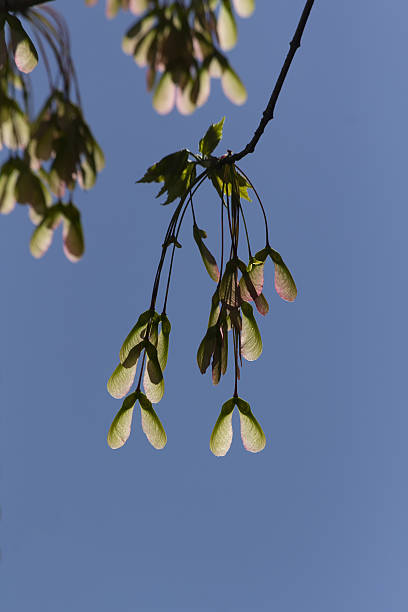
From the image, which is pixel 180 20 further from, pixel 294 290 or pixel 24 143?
pixel 294 290

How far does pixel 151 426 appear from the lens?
2.17 ft

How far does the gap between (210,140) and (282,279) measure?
0.55 ft

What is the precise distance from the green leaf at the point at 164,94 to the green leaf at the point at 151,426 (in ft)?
1.07

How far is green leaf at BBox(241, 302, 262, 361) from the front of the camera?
70 centimetres

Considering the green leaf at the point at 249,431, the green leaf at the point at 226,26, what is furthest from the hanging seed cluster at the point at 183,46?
the green leaf at the point at 249,431

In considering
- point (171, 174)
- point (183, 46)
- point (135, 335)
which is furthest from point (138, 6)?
point (135, 335)

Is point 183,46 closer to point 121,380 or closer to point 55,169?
point 55,169

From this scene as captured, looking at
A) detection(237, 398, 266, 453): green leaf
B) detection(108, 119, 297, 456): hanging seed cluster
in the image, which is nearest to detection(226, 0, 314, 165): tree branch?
detection(108, 119, 297, 456): hanging seed cluster

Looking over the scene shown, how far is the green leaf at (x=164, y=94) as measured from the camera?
1.36ft

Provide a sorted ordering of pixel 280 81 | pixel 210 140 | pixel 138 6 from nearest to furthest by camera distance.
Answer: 1. pixel 138 6
2. pixel 280 81
3. pixel 210 140

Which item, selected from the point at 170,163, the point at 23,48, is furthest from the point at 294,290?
the point at 23,48

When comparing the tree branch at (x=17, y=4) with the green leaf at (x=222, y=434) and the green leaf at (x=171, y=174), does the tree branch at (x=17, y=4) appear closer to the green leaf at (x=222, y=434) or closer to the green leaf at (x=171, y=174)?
the green leaf at (x=171, y=174)

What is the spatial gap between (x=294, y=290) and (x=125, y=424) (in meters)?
0.23

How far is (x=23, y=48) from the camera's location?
602 mm
